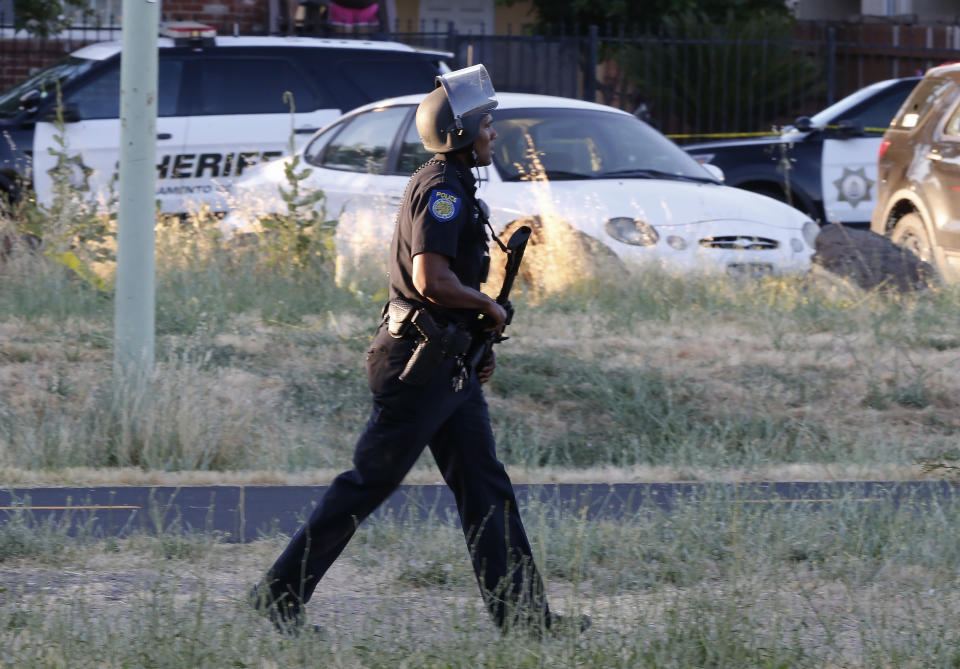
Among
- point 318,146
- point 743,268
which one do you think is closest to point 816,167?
point 743,268

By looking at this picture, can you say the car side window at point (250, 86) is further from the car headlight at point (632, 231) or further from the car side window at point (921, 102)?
the car side window at point (921, 102)

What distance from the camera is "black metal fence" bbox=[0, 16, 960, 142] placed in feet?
60.6

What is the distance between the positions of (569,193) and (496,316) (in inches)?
227

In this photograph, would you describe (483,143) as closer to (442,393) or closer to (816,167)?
(442,393)

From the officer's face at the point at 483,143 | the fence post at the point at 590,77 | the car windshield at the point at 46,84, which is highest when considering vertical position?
the fence post at the point at 590,77

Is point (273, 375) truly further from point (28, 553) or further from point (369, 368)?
point (369, 368)

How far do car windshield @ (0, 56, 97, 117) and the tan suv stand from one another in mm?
7167

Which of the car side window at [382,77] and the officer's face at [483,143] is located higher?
the car side window at [382,77]

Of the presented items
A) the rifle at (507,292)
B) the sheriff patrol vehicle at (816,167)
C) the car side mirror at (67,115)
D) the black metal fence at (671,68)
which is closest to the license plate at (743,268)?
the sheriff patrol vehicle at (816,167)

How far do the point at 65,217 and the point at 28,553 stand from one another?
4589 mm

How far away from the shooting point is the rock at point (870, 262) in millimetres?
10133

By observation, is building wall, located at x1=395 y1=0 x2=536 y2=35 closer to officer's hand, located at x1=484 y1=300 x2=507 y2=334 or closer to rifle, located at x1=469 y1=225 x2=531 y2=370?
rifle, located at x1=469 y1=225 x2=531 y2=370

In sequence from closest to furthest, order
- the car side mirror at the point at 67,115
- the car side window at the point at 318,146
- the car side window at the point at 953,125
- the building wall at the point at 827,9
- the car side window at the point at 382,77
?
the car side window at the point at 953,125, the car side window at the point at 318,146, the car side mirror at the point at 67,115, the car side window at the point at 382,77, the building wall at the point at 827,9

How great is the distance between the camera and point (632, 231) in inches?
373
